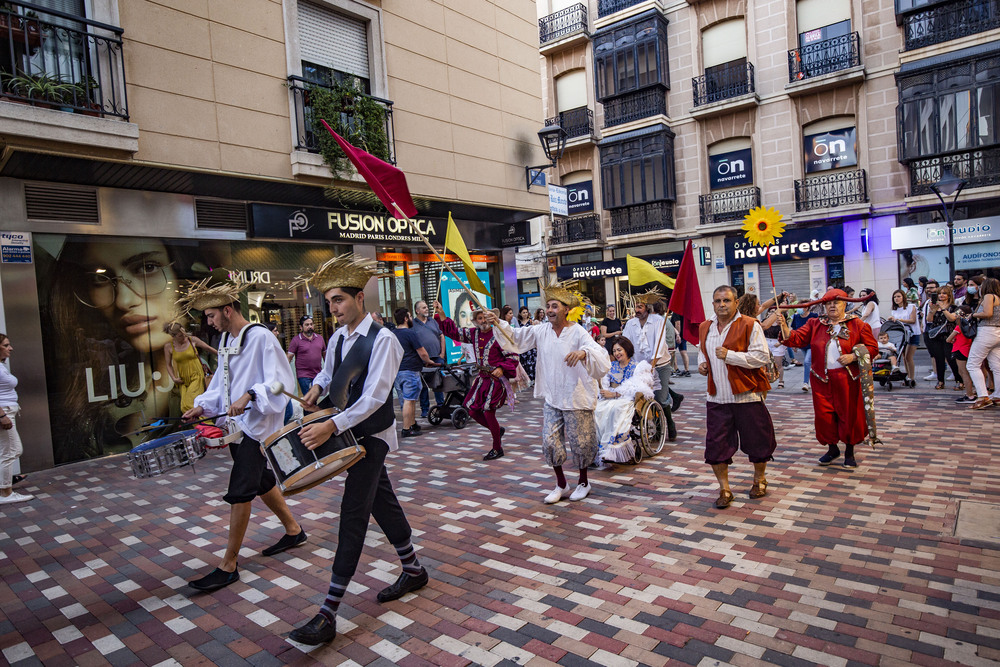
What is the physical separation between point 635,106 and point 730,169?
4.75m

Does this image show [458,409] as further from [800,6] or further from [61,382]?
[800,6]

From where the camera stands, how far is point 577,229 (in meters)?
26.8

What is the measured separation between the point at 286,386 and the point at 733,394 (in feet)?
12.3

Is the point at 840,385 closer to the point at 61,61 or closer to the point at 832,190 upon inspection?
the point at 61,61

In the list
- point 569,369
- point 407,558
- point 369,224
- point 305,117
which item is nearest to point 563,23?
point 369,224

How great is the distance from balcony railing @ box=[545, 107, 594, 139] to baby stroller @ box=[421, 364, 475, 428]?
18.4 metres

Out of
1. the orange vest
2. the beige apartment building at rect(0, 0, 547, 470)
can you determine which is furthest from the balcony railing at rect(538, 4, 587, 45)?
the orange vest

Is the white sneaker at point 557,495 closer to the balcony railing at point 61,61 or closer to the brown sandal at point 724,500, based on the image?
the brown sandal at point 724,500

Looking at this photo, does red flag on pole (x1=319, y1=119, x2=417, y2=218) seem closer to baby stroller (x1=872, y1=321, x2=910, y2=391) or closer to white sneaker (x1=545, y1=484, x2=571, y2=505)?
white sneaker (x1=545, y1=484, x2=571, y2=505)

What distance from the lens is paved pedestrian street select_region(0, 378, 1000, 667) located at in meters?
3.31

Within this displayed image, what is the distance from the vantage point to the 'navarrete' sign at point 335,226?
11.1 meters

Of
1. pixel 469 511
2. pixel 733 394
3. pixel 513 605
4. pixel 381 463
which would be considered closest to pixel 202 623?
pixel 381 463

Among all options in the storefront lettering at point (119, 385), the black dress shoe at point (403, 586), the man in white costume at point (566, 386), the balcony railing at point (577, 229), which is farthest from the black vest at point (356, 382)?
the balcony railing at point (577, 229)

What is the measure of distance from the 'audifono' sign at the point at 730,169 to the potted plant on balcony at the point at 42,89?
20.9 metres
